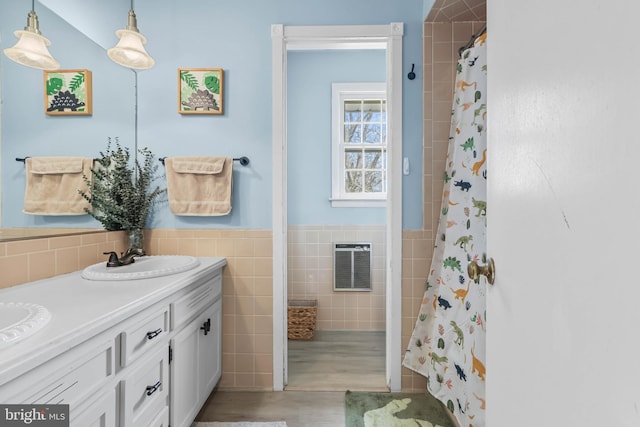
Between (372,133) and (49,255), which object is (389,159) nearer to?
(372,133)

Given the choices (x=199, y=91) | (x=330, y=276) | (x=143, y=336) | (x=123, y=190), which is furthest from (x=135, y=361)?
(x=330, y=276)

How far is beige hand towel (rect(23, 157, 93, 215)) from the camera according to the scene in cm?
150

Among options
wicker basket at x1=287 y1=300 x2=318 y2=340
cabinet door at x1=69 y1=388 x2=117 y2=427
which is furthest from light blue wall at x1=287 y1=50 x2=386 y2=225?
cabinet door at x1=69 y1=388 x2=117 y2=427

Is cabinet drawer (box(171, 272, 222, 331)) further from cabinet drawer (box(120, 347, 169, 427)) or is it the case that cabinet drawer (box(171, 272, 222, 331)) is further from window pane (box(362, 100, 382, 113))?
window pane (box(362, 100, 382, 113))

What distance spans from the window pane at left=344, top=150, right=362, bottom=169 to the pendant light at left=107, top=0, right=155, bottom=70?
6.24ft

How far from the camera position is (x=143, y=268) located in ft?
6.28

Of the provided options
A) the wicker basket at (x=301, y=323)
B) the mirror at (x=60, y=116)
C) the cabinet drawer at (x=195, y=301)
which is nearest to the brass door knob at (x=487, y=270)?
the cabinet drawer at (x=195, y=301)

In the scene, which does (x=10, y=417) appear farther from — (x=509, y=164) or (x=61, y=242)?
(x=509, y=164)

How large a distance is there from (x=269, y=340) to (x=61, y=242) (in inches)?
49.3

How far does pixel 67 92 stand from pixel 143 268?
3.07ft

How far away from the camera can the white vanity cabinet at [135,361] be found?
857 mm

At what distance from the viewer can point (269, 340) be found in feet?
7.32

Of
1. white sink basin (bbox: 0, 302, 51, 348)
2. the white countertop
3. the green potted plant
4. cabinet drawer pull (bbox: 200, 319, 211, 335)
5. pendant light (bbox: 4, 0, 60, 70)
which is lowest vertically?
cabinet drawer pull (bbox: 200, 319, 211, 335)

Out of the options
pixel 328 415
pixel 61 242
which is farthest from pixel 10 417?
pixel 328 415
